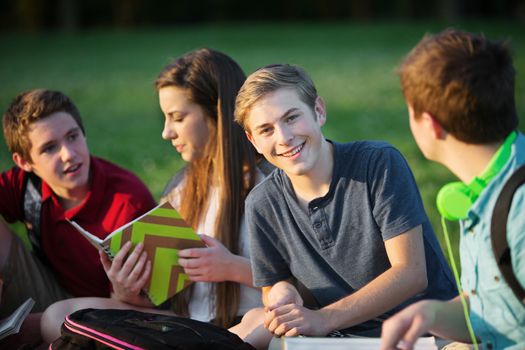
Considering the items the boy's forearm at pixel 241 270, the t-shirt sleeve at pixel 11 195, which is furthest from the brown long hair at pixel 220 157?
the t-shirt sleeve at pixel 11 195

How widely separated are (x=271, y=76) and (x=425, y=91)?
785mm

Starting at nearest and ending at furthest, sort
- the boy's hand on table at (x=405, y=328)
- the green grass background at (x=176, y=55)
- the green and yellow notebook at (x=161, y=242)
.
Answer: the boy's hand on table at (x=405, y=328) < the green and yellow notebook at (x=161, y=242) < the green grass background at (x=176, y=55)

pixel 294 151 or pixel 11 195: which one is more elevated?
pixel 294 151

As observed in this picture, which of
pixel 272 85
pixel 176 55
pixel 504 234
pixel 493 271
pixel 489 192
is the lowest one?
pixel 493 271

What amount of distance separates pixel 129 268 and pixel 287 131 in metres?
0.94

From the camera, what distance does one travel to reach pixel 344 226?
285 cm

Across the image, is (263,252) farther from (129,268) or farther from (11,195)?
(11,195)

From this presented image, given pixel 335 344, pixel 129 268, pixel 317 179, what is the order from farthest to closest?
1. pixel 129 268
2. pixel 317 179
3. pixel 335 344

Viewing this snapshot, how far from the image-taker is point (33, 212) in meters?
3.82

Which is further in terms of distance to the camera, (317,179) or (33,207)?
(33,207)

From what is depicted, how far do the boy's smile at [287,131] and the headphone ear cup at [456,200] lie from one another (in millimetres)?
715

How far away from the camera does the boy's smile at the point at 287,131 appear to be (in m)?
2.79

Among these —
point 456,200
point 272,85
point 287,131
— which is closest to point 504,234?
point 456,200

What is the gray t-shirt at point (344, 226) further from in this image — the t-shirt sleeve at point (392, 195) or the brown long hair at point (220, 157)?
the brown long hair at point (220, 157)
